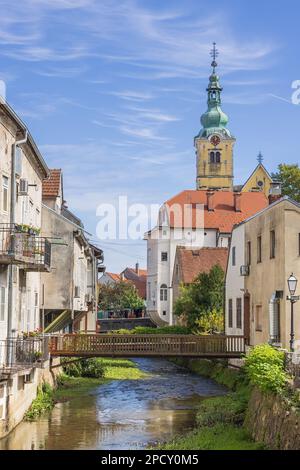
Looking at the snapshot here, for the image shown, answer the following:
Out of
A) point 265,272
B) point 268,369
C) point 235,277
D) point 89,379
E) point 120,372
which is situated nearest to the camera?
point 268,369

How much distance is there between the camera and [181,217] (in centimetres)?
8056

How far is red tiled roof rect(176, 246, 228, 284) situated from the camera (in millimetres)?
61844

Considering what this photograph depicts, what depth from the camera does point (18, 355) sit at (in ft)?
76.6

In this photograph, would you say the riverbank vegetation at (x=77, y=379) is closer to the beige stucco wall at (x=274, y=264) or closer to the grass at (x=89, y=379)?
the grass at (x=89, y=379)

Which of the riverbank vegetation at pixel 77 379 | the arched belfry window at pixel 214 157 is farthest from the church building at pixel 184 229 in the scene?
the riverbank vegetation at pixel 77 379

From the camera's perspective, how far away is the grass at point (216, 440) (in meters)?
18.7

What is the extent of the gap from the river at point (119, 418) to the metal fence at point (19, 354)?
74.6 inches

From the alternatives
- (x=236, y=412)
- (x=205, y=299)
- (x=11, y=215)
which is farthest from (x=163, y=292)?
(x=11, y=215)

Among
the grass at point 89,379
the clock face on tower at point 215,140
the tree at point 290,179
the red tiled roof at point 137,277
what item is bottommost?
the grass at point 89,379

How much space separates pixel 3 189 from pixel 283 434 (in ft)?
36.8

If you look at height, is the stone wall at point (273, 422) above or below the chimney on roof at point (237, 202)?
below

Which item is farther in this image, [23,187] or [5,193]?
[23,187]

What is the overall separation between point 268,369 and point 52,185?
20.7 meters

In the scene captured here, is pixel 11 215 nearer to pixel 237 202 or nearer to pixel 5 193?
pixel 5 193
